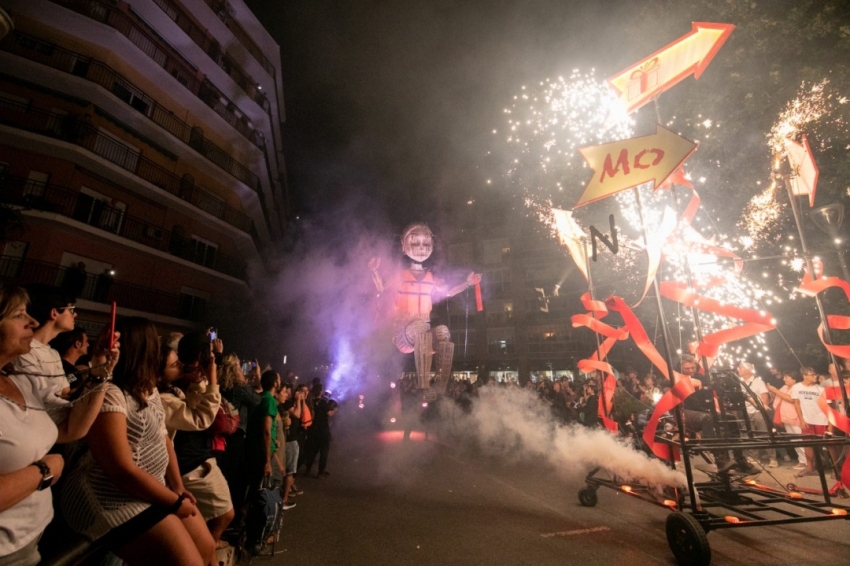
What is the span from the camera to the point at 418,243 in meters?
9.48

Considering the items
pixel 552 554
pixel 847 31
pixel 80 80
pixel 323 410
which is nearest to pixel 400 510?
pixel 552 554

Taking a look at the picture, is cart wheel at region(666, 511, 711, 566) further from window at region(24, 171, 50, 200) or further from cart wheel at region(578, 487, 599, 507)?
window at region(24, 171, 50, 200)

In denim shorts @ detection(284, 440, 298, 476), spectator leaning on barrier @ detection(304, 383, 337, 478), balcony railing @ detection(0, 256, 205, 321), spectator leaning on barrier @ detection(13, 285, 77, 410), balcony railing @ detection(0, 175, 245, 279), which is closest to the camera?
spectator leaning on barrier @ detection(13, 285, 77, 410)

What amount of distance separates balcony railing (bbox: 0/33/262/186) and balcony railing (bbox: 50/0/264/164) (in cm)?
160

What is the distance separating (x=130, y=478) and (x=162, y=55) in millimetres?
21422

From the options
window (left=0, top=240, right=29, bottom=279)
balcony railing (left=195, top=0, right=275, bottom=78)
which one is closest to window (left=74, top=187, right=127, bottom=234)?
window (left=0, top=240, right=29, bottom=279)

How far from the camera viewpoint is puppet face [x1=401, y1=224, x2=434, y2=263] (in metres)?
9.43

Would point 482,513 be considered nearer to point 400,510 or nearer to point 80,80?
point 400,510

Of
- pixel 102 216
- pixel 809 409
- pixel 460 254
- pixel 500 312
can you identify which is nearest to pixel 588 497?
pixel 809 409

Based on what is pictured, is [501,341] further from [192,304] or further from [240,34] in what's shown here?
[240,34]

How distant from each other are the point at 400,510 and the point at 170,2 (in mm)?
22911

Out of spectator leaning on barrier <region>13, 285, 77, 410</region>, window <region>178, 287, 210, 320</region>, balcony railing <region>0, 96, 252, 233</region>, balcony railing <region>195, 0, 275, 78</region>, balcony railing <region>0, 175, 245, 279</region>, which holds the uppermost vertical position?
balcony railing <region>195, 0, 275, 78</region>

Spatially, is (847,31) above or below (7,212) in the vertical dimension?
above

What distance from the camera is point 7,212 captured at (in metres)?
8.51
